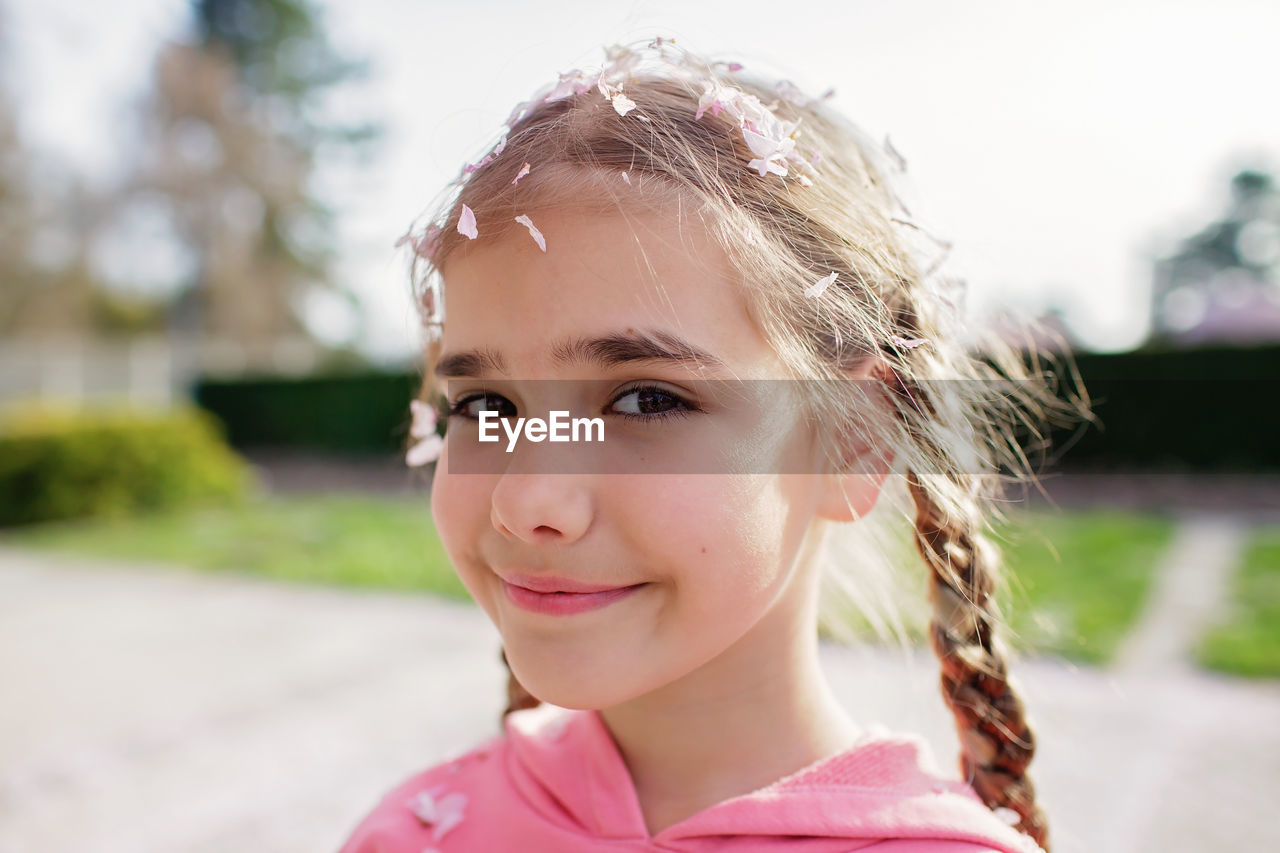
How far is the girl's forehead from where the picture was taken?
0.98 meters

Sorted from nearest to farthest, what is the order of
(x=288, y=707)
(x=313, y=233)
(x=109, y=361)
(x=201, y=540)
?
(x=288, y=707)
(x=201, y=540)
(x=109, y=361)
(x=313, y=233)

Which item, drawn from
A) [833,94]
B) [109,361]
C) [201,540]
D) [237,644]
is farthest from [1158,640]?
[109,361]

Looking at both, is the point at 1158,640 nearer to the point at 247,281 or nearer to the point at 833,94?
the point at 833,94

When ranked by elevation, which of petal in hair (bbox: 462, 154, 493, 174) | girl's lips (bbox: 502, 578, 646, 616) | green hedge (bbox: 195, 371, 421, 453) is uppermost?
petal in hair (bbox: 462, 154, 493, 174)

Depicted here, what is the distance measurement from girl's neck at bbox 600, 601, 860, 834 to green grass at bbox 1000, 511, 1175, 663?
2.05 meters

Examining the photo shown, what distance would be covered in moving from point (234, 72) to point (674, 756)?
85.5 feet

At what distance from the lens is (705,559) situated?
975 mm

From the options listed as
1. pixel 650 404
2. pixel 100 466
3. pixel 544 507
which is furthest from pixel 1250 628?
pixel 100 466

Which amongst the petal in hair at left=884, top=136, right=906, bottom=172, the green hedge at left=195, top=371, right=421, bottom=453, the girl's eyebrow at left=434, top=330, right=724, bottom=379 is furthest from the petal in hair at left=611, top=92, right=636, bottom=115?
the green hedge at left=195, top=371, right=421, bottom=453

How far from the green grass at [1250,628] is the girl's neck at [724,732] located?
12.2 feet

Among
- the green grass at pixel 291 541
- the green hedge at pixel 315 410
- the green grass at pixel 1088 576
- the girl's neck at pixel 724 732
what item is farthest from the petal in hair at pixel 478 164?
the green hedge at pixel 315 410

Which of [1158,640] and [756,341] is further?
[1158,640]

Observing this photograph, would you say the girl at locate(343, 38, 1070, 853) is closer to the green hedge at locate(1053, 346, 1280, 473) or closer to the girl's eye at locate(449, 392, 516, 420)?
the girl's eye at locate(449, 392, 516, 420)

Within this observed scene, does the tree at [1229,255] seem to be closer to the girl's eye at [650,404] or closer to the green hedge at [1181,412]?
the green hedge at [1181,412]
